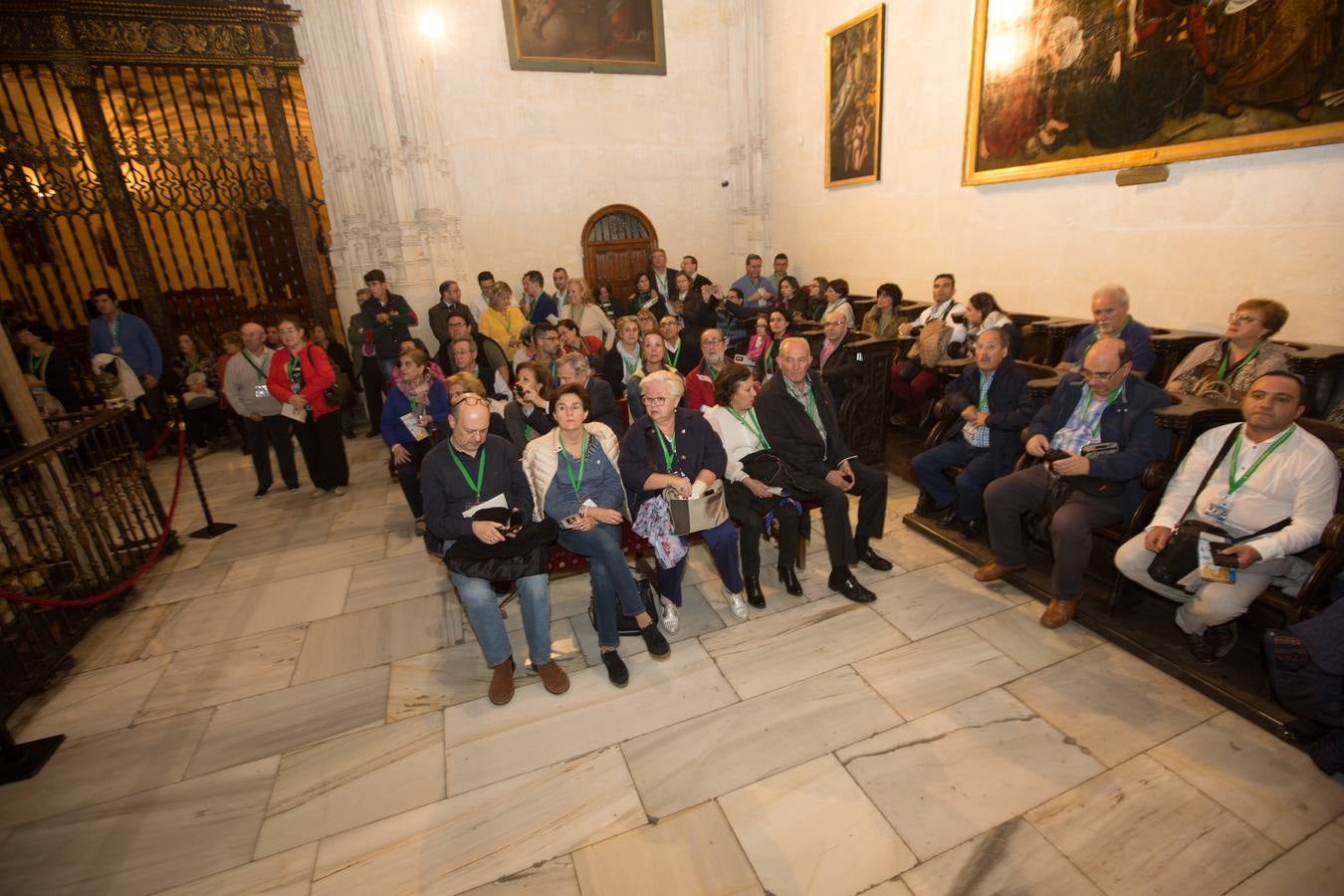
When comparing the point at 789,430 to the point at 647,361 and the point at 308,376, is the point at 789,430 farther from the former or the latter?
the point at 308,376

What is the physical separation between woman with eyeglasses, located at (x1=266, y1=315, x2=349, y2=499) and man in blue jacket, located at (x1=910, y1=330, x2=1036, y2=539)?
17.0ft

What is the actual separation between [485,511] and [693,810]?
165cm

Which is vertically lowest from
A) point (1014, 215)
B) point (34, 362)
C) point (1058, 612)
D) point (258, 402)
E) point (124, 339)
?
point (1058, 612)

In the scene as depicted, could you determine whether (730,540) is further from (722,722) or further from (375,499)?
(375,499)

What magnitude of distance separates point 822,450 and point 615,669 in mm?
1796

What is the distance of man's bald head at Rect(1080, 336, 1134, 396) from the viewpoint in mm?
3287

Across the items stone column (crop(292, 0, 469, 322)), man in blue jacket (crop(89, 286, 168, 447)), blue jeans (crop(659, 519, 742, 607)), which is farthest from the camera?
stone column (crop(292, 0, 469, 322))

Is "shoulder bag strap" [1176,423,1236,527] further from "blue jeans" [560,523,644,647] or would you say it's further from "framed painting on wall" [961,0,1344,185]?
"blue jeans" [560,523,644,647]

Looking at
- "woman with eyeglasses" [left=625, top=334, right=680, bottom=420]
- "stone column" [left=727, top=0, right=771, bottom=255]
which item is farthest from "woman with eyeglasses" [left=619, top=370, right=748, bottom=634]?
"stone column" [left=727, top=0, right=771, bottom=255]

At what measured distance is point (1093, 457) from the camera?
3.29 meters

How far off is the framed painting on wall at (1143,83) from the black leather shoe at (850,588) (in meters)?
4.05

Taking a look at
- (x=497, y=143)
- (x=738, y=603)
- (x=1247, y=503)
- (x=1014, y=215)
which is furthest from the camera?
(x=497, y=143)

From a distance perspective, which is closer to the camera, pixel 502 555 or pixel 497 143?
pixel 502 555

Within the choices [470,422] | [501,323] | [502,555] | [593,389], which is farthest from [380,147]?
[502,555]
